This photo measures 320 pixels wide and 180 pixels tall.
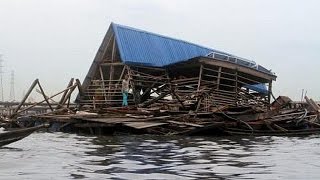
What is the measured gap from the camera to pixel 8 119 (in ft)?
74.4

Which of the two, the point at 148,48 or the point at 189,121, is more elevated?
the point at 148,48

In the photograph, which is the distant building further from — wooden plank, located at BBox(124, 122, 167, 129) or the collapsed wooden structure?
wooden plank, located at BBox(124, 122, 167, 129)

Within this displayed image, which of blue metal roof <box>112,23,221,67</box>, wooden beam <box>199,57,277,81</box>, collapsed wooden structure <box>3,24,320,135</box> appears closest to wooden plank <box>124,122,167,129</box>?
collapsed wooden structure <box>3,24,320,135</box>

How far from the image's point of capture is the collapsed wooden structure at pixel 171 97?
61.8 ft

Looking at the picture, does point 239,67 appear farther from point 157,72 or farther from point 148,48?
point 148,48

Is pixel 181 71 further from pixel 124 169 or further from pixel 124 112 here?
pixel 124 169

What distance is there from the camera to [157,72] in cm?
2680

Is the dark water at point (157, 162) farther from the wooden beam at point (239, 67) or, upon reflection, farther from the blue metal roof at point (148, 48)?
the blue metal roof at point (148, 48)

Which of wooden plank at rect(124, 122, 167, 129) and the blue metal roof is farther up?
the blue metal roof

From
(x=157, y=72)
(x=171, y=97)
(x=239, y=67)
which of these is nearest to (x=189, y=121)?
(x=171, y=97)

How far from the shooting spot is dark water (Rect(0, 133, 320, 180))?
8297 mm

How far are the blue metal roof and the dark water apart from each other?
40.2ft

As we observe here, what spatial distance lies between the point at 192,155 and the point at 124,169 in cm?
292

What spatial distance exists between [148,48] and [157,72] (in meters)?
1.44
